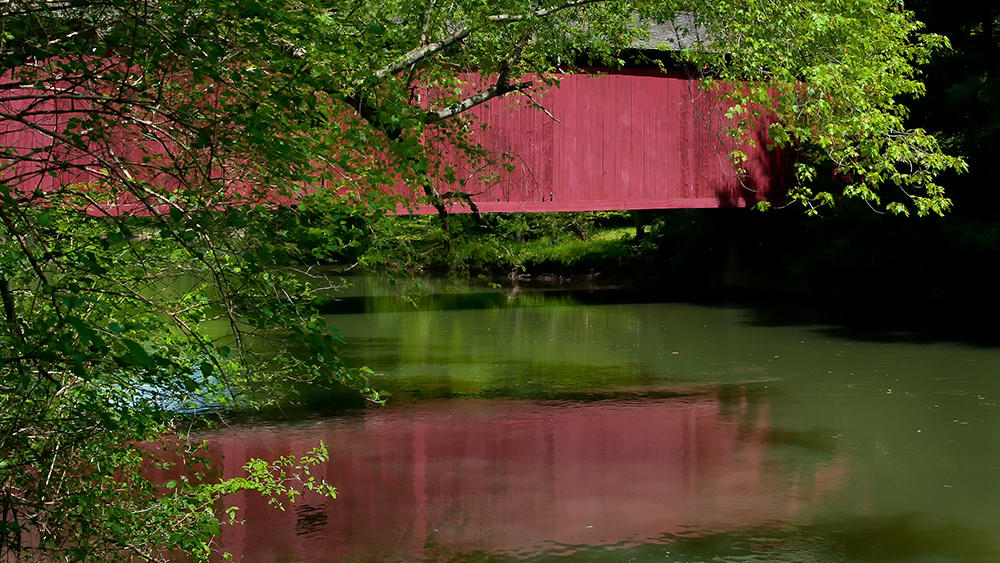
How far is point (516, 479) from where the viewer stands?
7461mm

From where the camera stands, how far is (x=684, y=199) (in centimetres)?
1564

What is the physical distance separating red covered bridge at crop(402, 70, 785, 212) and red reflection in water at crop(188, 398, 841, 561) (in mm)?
5058

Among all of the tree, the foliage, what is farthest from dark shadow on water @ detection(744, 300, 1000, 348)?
the tree

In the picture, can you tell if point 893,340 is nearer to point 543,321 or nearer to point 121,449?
point 543,321

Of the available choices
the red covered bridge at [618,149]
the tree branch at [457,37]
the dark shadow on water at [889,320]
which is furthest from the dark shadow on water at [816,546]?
the red covered bridge at [618,149]

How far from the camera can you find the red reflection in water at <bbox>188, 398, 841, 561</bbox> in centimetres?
619

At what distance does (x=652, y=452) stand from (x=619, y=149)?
7.59 m

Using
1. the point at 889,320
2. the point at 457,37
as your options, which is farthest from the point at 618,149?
the point at 457,37

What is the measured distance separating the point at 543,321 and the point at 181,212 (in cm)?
1299

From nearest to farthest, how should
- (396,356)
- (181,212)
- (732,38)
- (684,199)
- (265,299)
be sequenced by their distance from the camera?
(181,212) → (265,299) → (732,38) → (396,356) → (684,199)

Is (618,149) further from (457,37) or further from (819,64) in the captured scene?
(457,37)

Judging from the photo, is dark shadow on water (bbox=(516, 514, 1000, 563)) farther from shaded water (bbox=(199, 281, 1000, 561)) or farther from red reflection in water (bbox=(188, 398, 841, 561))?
red reflection in water (bbox=(188, 398, 841, 561))

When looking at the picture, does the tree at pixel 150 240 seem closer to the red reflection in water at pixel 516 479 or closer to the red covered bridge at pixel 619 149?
the red reflection in water at pixel 516 479

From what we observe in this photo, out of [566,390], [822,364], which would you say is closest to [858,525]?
[566,390]
